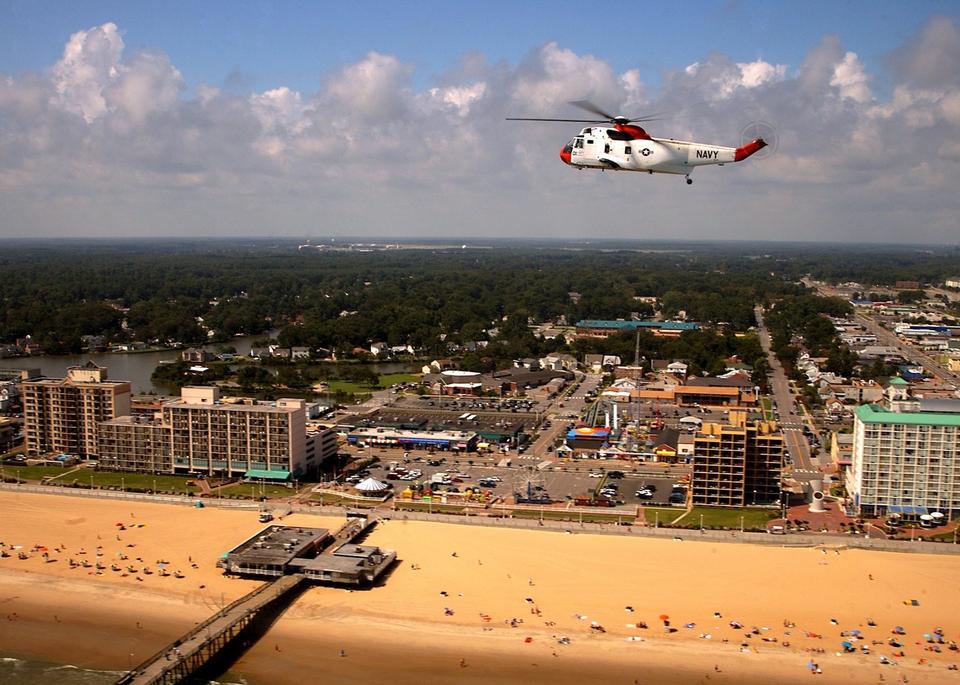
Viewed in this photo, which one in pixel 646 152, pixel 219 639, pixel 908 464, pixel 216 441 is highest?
pixel 646 152

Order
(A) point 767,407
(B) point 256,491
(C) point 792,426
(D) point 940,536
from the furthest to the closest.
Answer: (A) point 767,407 → (C) point 792,426 → (B) point 256,491 → (D) point 940,536

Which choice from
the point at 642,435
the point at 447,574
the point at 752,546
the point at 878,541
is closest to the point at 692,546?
the point at 752,546

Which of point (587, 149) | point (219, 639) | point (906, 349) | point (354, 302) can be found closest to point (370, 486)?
point (219, 639)

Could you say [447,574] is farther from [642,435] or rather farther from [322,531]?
[642,435]

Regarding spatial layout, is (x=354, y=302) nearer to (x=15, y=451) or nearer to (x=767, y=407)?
(x=767, y=407)

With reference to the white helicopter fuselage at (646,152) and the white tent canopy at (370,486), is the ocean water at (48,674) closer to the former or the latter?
the white tent canopy at (370,486)

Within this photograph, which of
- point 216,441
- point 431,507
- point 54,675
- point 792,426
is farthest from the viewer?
point 792,426

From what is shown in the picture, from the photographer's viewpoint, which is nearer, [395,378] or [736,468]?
[736,468]

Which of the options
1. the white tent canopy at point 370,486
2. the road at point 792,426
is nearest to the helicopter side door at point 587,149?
the white tent canopy at point 370,486
